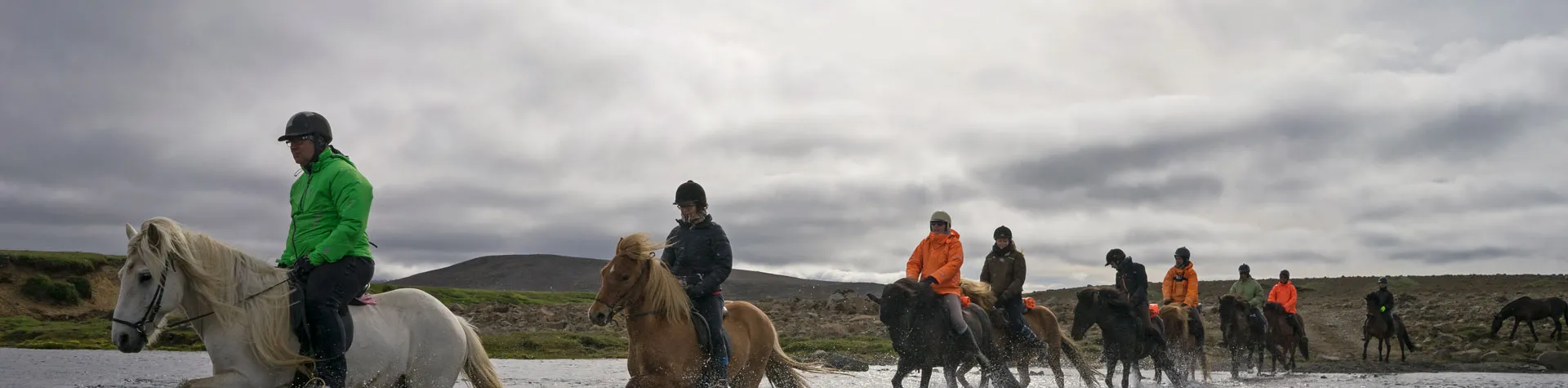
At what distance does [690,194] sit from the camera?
8188mm

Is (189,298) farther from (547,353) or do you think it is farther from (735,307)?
(547,353)

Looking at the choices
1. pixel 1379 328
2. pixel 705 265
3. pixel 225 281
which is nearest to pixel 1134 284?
pixel 705 265

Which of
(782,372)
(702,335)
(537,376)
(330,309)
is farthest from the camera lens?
(537,376)

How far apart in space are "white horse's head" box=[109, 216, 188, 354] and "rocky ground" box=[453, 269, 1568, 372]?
14923mm

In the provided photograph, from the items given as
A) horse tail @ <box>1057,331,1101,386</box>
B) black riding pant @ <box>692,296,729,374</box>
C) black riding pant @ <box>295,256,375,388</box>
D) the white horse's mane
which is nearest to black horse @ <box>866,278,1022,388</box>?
horse tail @ <box>1057,331,1101,386</box>

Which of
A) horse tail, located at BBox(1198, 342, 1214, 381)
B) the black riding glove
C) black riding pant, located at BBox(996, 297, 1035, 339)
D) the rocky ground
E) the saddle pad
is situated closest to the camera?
the black riding glove

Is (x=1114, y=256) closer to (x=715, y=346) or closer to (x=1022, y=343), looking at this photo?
(x=1022, y=343)

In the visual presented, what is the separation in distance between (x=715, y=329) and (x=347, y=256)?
9.00 ft

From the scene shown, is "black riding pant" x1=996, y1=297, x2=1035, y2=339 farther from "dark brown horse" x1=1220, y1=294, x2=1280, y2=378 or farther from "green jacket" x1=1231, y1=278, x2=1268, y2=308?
"green jacket" x1=1231, y1=278, x2=1268, y2=308

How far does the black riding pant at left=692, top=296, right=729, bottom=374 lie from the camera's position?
26.1ft

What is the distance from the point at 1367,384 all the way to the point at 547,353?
18556 millimetres

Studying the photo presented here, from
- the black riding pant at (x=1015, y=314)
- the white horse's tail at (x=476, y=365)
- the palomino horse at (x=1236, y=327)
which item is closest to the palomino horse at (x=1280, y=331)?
the palomino horse at (x=1236, y=327)

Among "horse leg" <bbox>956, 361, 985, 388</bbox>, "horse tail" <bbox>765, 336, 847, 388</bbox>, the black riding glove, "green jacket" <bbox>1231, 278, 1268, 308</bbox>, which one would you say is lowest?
"horse leg" <bbox>956, 361, 985, 388</bbox>

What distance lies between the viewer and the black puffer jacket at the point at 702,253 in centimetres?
807
